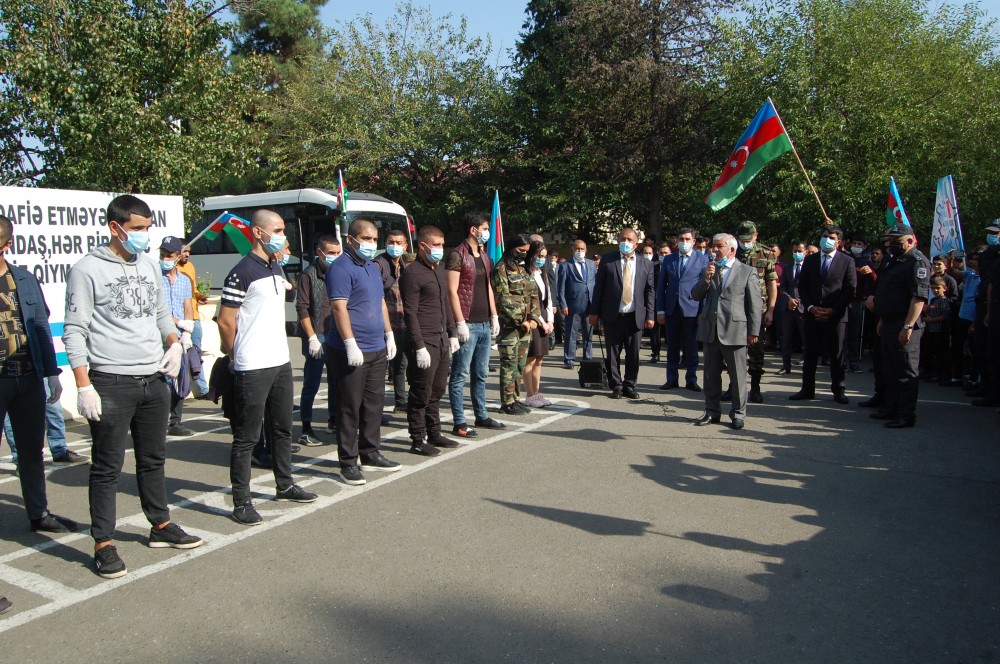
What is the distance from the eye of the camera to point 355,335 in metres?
5.84

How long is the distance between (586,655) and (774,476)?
3267mm

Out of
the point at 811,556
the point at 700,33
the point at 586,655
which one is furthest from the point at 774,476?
the point at 700,33

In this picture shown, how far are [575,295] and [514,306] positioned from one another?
4.01 meters

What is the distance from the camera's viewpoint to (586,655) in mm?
3330

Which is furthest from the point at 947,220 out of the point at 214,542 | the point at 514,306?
the point at 214,542

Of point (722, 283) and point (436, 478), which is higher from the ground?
point (722, 283)

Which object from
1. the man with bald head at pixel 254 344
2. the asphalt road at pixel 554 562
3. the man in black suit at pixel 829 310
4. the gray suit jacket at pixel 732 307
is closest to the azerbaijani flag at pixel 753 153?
the man in black suit at pixel 829 310

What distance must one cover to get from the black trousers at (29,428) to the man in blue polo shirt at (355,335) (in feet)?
6.40

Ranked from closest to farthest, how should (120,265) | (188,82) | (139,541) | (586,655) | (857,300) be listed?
(586,655) < (120,265) < (139,541) < (857,300) < (188,82)

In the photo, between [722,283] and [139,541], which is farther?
[722,283]

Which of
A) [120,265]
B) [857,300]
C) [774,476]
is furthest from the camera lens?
[857,300]

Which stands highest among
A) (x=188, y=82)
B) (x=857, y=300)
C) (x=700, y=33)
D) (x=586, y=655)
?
(x=700, y=33)

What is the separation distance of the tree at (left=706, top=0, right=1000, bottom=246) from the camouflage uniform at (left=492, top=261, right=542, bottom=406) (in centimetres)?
1075

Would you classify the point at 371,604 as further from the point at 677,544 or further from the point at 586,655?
the point at 677,544
